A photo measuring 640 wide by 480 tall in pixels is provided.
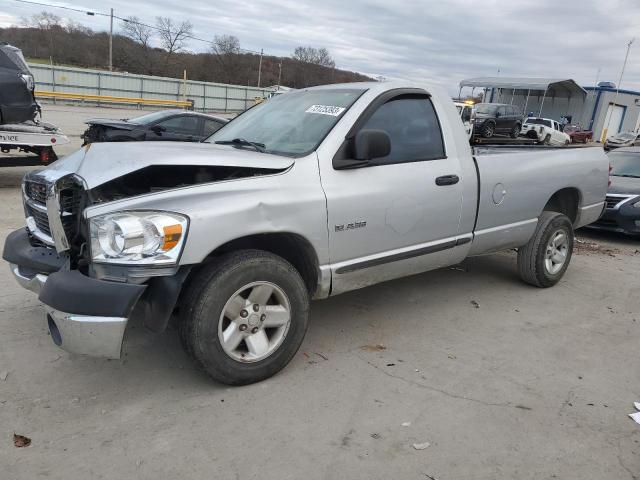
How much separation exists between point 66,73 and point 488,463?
141 ft

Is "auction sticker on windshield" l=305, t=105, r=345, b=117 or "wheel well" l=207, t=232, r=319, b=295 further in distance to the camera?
"auction sticker on windshield" l=305, t=105, r=345, b=117

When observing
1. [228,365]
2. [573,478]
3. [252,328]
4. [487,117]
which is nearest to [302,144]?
[252,328]

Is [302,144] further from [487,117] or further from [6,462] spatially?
[487,117]

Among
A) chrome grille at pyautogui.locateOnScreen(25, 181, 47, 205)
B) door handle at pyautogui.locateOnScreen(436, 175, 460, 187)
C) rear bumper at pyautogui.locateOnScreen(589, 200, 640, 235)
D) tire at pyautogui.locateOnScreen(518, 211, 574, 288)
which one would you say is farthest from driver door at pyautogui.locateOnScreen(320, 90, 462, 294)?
rear bumper at pyautogui.locateOnScreen(589, 200, 640, 235)

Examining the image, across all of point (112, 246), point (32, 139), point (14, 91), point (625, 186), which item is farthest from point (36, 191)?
point (625, 186)

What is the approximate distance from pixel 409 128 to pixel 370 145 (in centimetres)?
78

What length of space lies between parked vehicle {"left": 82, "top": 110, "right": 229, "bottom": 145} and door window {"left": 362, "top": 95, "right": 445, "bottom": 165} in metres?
6.40

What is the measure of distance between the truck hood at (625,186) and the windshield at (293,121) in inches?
241

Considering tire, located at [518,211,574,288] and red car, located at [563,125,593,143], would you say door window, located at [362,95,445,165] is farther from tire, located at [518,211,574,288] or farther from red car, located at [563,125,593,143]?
red car, located at [563,125,593,143]

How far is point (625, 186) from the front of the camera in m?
8.39

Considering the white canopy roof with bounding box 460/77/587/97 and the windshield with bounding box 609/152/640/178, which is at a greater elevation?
the white canopy roof with bounding box 460/77/587/97

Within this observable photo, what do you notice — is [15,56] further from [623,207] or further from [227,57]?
[227,57]

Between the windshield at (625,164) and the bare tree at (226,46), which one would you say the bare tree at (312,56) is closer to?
the bare tree at (226,46)

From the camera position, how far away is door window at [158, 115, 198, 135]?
11.0m
